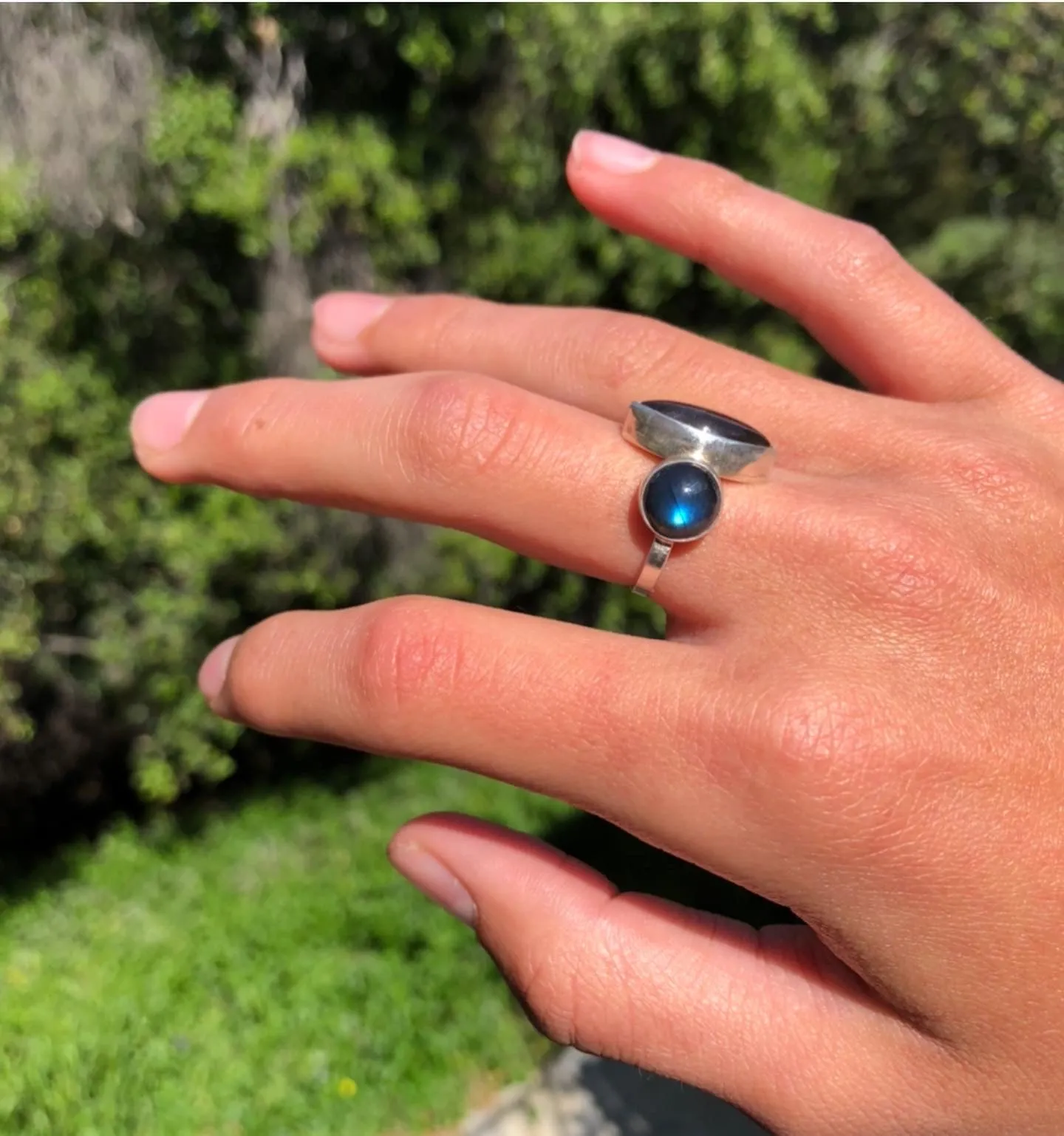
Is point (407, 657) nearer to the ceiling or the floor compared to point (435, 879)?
nearer to the ceiling

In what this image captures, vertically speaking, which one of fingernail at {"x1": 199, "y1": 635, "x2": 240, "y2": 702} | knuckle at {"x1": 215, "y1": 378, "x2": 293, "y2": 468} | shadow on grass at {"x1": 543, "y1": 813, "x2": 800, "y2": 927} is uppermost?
knuckle at {"x1": 215, "y1": 378, "x2": 293, "y2": 468}

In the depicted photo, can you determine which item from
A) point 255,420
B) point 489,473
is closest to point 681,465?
point 489,473

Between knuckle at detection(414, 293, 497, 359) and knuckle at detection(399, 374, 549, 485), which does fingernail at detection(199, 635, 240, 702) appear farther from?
knuckle at detection(414, 293, 497, 359)

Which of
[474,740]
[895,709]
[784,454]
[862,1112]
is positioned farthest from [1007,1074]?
[784,454]

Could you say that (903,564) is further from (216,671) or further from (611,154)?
(216,671)

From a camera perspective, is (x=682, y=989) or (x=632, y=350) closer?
(x=682, y=989)

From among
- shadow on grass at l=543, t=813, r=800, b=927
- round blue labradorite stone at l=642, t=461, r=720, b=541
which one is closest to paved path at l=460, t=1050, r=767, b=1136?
shadow on grass at l=543, t=813, r=800, b=927

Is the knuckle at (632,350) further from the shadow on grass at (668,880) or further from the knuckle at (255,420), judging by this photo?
the shadow on grass at (668,880)

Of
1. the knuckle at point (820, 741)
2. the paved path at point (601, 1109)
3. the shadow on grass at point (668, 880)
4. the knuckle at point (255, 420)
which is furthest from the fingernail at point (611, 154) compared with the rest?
the paved path at point (601, 1109)

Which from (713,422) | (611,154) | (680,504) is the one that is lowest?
(680,504)
